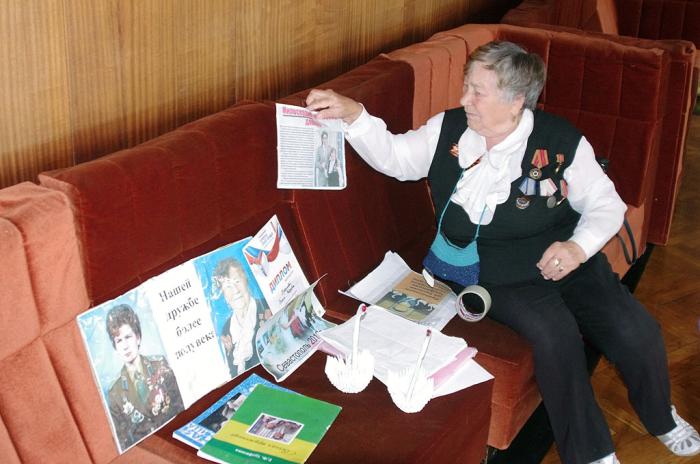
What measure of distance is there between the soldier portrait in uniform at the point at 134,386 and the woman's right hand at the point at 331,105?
0.78 m

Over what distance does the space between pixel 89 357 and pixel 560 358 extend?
1262 mm

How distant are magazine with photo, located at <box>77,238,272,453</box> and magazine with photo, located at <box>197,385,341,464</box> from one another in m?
0.13

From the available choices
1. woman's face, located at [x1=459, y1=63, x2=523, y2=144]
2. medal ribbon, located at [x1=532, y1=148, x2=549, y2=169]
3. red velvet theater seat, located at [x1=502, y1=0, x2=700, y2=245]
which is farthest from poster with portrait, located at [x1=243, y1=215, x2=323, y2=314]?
red velvet theater seat, located at [x1=502, y1=0, x2=700, y2=245]

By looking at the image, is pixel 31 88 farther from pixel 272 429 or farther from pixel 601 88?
pixel 601 88

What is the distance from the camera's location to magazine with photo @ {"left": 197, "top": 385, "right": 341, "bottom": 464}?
5.82 ft

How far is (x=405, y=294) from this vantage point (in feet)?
8.27

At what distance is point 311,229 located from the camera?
2.38 meters

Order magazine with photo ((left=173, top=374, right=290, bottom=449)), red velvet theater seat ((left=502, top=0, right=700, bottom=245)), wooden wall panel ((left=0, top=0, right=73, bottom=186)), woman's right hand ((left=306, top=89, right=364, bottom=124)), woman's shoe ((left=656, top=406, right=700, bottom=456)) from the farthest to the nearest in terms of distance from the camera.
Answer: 1. red velvet theater seat ((left=502, top=0, right=700, bottom=245))
2. woman's shoe ((left=656, top=406, right=700, bottom=456))
3. woman's right hand ((left=306, top=89, right=364, bottom=124))
4. magazine with photo ((left=173, top=374, right=290, bottom=449))
5. wooden wall panel ((left=0, top=0, right=73, bottom=186))

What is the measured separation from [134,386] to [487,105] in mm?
1197

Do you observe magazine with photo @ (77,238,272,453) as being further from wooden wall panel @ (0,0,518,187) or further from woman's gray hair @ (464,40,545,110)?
woman's gray hair @ (464,40,545,110)

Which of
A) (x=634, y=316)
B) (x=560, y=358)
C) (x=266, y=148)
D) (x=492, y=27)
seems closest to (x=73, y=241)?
(x=266, y=148)

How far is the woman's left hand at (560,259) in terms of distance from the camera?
2.34 metres

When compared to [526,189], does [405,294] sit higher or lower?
lower

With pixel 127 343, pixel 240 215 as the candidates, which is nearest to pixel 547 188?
pixel 240 215
